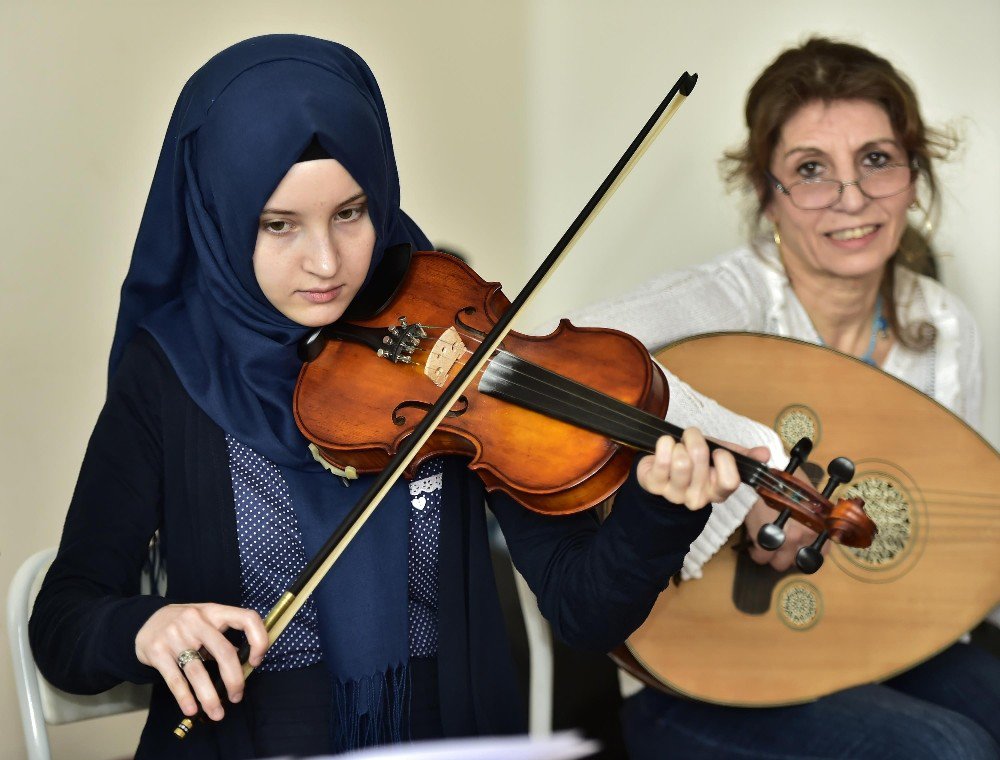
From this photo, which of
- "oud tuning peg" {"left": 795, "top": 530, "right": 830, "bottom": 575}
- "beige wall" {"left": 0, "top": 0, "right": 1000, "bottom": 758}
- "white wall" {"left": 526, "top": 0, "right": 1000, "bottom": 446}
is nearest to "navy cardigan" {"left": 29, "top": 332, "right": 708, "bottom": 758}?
"oud tuning peg" {"left": 795, "top": 530, "right": 830, "bottom": 575}

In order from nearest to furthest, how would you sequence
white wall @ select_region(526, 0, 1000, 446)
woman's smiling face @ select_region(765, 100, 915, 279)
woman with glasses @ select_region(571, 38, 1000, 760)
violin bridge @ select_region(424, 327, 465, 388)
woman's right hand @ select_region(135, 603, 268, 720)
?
woman's right hand @ select_region(135, 603, 268, 720), violin bridge @ select_region(424, 327, 465, 388), woman with glasses @ select_region(571, 38, 1000, 760), woman's smiling face @ select_region(765, 100, 915, 279), white wall @ select_region(526, 0, 1000, 446)

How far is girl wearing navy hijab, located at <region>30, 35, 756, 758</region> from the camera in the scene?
42.7 inches

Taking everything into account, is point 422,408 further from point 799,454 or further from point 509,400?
point 799,454

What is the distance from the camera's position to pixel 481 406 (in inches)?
45.8

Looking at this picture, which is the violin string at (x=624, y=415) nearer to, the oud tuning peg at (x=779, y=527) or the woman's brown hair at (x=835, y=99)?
the oud tuning peg at (x=779, y=527)

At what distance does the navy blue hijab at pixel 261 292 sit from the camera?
1.09 meters

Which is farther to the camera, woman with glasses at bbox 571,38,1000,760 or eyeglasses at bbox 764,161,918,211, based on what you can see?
eyeglasses at bbox 764,161,918,211

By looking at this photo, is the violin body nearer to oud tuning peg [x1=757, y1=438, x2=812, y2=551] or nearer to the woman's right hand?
oud tuning peg [x1=757, y1=438, x2=812, y2=551]

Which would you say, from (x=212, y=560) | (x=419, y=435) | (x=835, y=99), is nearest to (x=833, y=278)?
(x=835, y=99)

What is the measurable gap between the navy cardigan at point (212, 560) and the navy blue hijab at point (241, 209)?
4cm

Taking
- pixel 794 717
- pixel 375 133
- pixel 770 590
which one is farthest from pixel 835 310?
pixel 375 133

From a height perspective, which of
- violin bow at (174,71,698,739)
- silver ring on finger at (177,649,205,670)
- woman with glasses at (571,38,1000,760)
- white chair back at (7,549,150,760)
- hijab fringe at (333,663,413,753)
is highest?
woman with glasses at (571,38,1000,760)

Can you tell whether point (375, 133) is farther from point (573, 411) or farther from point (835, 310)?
point (835, 310)

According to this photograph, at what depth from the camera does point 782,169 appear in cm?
178
